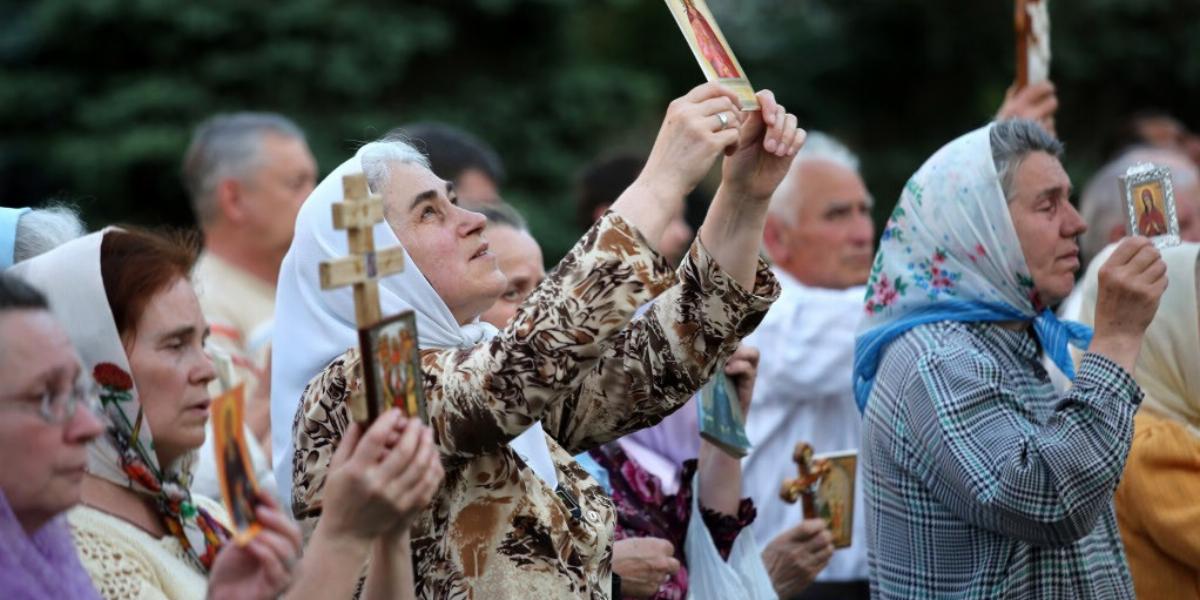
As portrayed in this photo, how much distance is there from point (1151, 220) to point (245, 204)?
3.97 metres

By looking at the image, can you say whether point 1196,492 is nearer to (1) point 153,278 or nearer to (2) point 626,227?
(2) point 626,227

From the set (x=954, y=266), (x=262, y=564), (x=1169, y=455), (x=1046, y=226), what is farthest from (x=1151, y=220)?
(x=262, y=564)

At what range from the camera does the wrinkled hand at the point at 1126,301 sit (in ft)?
12.1

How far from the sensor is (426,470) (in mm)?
2635

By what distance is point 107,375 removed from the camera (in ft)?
10.6

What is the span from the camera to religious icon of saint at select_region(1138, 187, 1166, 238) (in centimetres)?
403

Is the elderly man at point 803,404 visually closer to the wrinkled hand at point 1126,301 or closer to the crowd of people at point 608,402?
the crowd of people at point 608,402

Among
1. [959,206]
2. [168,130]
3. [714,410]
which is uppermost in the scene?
[168,130]

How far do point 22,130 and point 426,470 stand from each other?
8.56m

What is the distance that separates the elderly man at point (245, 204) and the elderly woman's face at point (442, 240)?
311cm

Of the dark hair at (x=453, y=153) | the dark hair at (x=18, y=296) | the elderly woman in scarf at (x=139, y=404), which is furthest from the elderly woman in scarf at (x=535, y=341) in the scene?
the dark hair at (x=453, y=153)

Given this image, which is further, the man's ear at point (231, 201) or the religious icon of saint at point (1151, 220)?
the man's ear at point (231, 201)

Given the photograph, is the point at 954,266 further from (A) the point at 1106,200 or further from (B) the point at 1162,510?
(A) the point at 1106,200

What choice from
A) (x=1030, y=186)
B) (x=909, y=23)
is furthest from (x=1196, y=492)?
(x=909, y=23)
